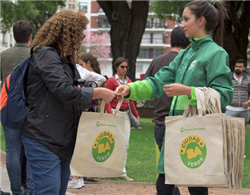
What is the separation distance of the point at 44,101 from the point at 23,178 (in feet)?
9.05

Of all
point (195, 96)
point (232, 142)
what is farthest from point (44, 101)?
point (232, 142)

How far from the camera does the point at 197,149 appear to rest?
2.63 metres

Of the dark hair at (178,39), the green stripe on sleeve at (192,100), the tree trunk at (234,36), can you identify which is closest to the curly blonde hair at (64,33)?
the green stripe on sleeve at (192,100)

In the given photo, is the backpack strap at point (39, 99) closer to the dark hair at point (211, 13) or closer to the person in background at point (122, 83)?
the dark hair at point (211, 13)

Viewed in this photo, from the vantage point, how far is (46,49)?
9.68ft

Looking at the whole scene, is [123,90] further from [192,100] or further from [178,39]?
[178,39]

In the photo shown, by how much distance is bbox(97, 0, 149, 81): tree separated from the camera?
15766 mm

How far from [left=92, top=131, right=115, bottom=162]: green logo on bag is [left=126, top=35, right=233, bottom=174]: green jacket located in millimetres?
382

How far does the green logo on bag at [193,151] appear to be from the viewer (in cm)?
262

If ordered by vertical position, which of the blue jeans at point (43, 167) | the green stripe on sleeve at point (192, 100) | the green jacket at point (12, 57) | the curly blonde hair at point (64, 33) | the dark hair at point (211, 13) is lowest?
the blue jeans at point (43, 167)

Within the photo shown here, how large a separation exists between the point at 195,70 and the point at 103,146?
2.95 ft

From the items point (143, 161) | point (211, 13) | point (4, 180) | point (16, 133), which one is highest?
point (211, 13)

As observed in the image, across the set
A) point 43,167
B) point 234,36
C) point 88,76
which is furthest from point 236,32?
point 43,167

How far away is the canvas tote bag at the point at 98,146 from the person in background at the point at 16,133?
1.64 meters
